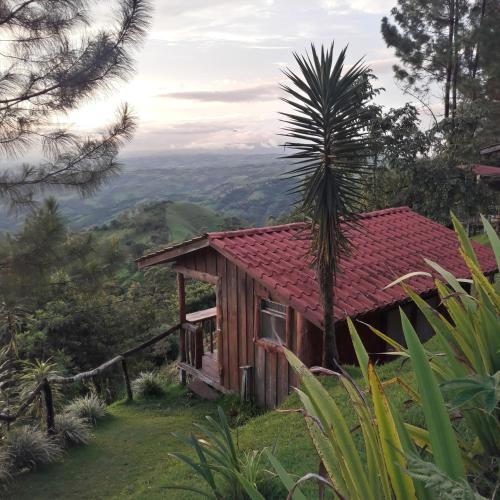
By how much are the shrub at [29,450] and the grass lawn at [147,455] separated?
13cm

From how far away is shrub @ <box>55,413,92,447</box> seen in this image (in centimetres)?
706

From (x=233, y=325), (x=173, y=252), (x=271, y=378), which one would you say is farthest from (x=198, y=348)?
(x=271, y=378)

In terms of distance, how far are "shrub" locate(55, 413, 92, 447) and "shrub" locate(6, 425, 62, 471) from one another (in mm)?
364

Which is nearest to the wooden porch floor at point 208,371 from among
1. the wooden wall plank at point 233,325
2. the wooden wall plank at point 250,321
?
the wooden wall plank at point 233,325

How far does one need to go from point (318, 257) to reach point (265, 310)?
216cm

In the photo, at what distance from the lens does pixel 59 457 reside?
6594mm

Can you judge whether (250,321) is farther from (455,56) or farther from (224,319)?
(455,56)

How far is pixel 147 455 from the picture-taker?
21.9ft

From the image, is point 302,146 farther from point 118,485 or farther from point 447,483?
point 447,483

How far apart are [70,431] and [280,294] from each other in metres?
3.68

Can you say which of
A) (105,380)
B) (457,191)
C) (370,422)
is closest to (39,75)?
(370,422)

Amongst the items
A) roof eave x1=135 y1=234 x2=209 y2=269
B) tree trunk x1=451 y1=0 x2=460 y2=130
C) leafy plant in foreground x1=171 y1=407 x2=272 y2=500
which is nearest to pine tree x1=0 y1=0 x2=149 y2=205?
roof eave x1=135 y1=234 x2=209 y2=269

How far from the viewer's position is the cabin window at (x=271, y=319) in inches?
305

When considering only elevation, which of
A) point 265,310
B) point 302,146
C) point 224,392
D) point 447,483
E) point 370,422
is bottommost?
point 224,392
